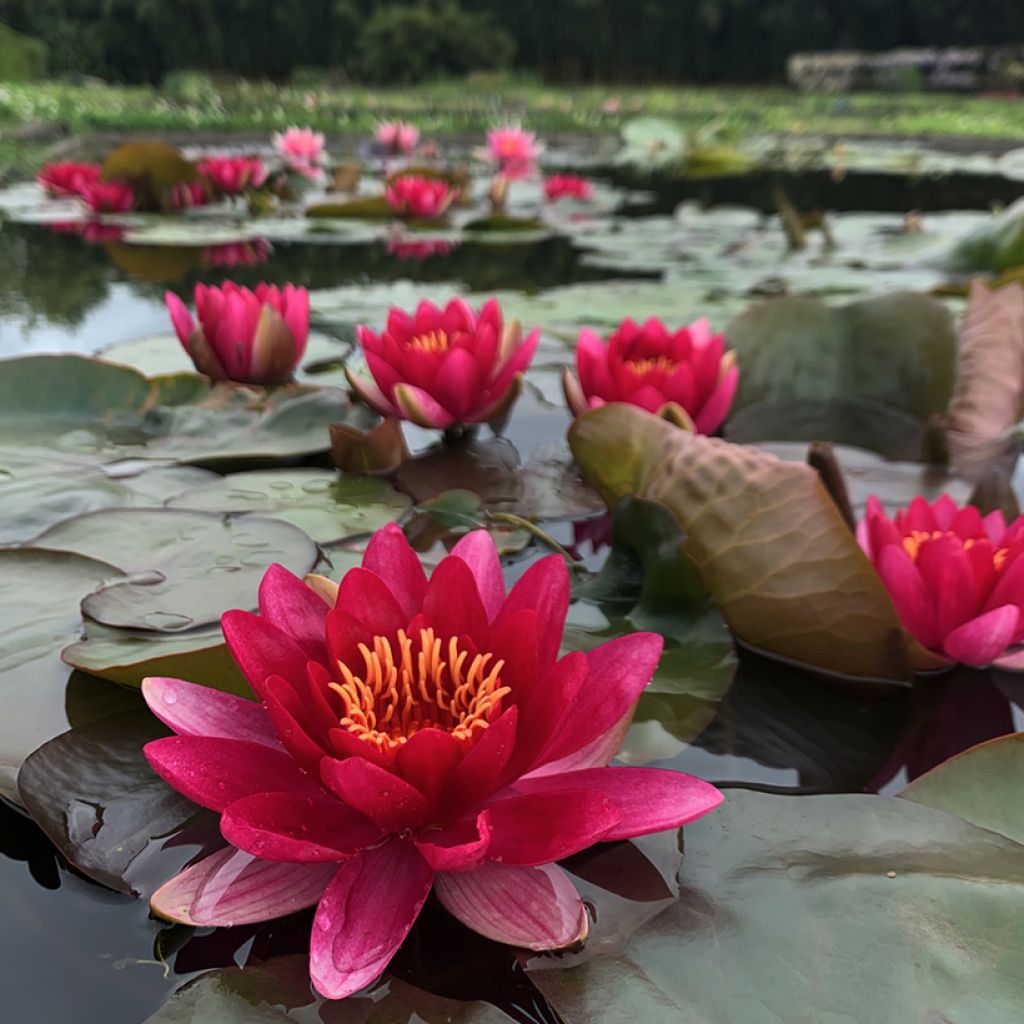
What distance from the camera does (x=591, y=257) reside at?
2711 millimetres

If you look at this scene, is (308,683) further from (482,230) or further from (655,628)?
(482,230)

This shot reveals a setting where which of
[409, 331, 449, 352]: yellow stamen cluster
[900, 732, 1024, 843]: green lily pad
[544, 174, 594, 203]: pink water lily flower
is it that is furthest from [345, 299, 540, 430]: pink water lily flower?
[544, 174, 594, 203]: pink water lily flower

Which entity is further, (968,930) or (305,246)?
(305,246)

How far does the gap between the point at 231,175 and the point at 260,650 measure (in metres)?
3.44

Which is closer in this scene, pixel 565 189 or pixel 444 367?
pixel 444 367

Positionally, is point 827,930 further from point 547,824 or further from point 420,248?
point 420,248

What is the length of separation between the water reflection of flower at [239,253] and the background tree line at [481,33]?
14296 mm

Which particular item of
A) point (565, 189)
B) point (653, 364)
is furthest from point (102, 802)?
point (565, 189)

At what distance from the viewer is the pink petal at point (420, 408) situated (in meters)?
1.06

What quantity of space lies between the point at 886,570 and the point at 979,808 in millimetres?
222

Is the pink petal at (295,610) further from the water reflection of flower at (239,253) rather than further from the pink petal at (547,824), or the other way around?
the water reflection of flower at (239,253)

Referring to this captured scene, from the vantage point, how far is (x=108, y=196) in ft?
10.6

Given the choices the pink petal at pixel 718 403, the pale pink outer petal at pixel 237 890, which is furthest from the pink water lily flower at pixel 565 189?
the pale pink outer petal at pixel 237 890

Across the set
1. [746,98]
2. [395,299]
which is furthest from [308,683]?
[746,98]
